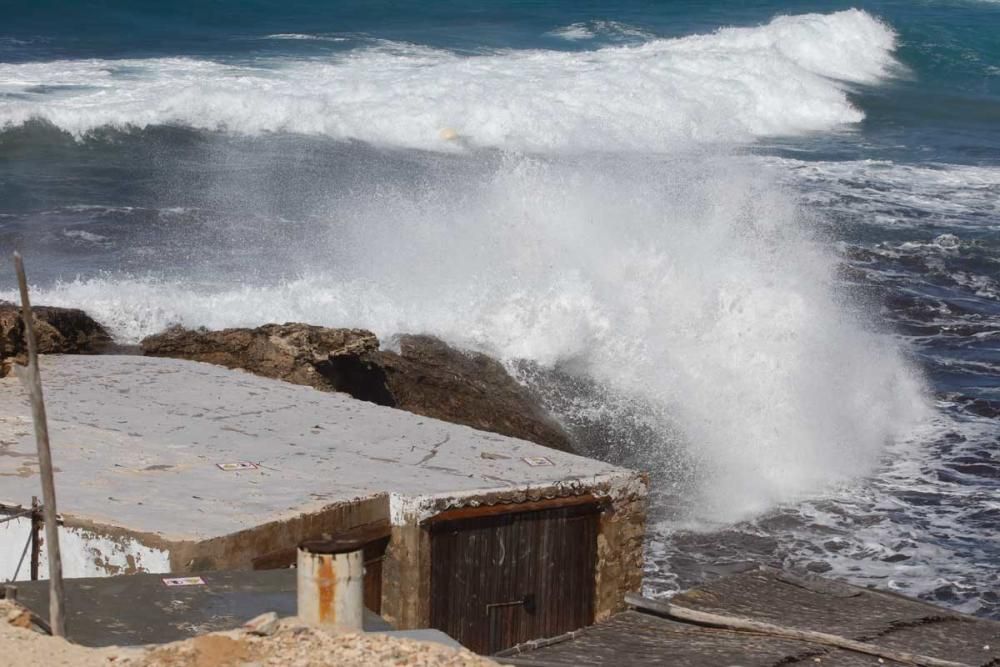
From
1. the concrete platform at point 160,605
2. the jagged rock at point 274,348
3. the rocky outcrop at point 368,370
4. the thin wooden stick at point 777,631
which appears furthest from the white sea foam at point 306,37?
the concrete platform at point 160,605

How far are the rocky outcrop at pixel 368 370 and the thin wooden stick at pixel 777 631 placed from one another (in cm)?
484

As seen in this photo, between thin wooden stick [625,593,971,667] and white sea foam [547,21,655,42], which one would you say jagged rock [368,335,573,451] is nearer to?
thin wooden stick [625,593,971,667]

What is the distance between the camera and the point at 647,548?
40.5ft

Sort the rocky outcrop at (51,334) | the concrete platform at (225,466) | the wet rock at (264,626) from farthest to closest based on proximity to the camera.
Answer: the rocky outcrop at (51,334) → the concrete platform at (225,466) → the wet rock at (264,626)

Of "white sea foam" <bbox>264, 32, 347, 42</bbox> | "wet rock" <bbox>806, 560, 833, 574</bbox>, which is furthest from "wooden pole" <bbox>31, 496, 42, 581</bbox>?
"white sea foam" <bbox>264, 32, 347, 42</bbox>

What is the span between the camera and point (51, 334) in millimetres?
11656

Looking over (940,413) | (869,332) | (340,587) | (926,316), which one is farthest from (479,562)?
(926,316)

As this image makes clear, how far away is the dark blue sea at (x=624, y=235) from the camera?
1439 cm

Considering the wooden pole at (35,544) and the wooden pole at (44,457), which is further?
the wooden pole at (35,544)

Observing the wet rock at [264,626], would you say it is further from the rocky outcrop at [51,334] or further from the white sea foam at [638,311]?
the white sea foam at [638,311]

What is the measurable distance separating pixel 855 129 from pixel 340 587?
30.6m

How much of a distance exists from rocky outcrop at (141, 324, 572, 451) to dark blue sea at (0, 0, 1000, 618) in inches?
46.8

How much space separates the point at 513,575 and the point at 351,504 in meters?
1.11

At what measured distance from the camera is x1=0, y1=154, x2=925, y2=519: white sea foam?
15156mm
